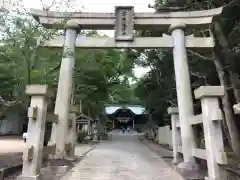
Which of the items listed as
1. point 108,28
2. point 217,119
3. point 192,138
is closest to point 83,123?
point 108,28

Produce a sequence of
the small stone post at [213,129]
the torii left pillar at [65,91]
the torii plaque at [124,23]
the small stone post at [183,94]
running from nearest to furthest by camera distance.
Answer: the small stone post at [213,129] → the small stone post at [183,94] → the torii left pillar at [65,91] → the torii plaque at [124,23]

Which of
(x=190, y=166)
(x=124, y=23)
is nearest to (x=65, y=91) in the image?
(x=124, y=23)

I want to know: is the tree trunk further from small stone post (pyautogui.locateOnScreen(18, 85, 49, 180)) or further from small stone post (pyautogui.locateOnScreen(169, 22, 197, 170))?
small stone post (pyautogui.locateOnScreen(18, 85, 49, 180))

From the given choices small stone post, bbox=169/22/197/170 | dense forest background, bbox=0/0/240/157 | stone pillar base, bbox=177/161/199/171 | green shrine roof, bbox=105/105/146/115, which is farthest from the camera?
green shrine roof, bbox=105/105/146/115

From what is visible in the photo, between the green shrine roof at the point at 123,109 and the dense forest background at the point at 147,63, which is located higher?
the green shrine roof at the point at 123,109

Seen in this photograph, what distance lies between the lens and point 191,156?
755 cm

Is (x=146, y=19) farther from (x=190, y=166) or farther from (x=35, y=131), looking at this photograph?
(x=35, y=131)

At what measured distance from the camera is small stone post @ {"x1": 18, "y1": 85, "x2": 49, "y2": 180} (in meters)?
5.90

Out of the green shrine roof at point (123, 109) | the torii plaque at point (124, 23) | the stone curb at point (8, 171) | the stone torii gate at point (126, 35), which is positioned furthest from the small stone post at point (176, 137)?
the green shrine roof at point (123, 109)

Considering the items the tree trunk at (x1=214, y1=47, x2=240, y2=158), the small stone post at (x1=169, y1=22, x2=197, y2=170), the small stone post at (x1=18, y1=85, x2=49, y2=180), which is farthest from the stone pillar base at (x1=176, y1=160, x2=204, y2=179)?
the small stone post at (x1=18, y1=85, x2=49, y2=180)

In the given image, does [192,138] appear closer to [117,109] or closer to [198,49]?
[198,49]

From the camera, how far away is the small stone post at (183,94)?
25.1ft

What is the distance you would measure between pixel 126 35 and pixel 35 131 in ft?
15.2

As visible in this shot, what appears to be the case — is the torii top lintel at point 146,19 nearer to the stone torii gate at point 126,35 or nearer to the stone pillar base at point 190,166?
the stone torii gate at point 126,35
